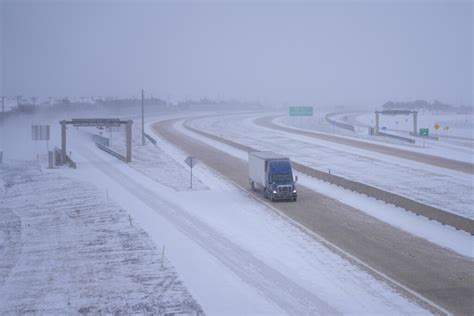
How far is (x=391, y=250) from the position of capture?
992 inches

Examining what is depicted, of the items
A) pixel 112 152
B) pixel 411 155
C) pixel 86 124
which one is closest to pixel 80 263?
pixel 86 124

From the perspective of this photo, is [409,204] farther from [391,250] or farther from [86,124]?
[86,124]

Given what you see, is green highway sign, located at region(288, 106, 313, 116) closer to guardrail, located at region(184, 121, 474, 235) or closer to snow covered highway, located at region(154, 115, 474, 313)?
guardrail, located at region(184, 121, 474, 235)

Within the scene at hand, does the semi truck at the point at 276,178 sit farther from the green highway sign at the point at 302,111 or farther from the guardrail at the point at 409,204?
the green highway sign at the point at 302,111

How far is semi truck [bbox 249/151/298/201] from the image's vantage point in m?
37.0

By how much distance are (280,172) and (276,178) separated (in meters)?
0.47

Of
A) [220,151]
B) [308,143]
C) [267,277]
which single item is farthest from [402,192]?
[308,143]

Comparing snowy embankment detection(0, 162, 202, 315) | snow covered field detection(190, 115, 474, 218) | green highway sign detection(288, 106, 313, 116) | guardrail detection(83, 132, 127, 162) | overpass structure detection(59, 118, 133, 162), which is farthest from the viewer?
green highway sign detection(288, 106, 313, 116)

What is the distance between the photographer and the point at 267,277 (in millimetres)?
21281

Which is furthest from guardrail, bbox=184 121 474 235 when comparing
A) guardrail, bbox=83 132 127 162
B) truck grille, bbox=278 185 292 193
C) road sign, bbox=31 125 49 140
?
guardrail, bbox=83 132 127 162

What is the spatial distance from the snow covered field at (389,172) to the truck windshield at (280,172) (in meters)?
9.33

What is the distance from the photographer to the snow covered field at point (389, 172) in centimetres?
4171

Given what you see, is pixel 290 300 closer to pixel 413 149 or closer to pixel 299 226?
pixel 299 226

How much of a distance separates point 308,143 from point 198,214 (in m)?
53.7
